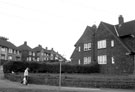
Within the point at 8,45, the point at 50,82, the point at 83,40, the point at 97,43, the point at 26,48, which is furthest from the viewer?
the point at 26,48

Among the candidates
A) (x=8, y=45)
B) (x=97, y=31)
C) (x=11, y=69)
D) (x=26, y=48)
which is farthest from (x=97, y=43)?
(x=26, y=48)

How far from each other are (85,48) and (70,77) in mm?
16680

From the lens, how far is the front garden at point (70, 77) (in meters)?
19.0

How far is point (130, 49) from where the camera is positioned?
101 ft

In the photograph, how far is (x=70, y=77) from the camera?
22359 millimetres

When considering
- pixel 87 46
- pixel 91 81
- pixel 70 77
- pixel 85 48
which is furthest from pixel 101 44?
pixel 91 81

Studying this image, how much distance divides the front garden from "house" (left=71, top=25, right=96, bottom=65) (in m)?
3.73

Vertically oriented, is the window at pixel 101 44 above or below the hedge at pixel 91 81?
above

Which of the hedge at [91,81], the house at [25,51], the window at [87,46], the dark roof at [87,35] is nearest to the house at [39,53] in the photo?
the house at [25,51]

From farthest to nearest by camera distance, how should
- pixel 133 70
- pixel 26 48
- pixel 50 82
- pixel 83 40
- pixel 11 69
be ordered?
1. pixel 26 48
2. pixel 83 40
3. pixel 133 70
4. pixel 11 69
5. pixel 50 82

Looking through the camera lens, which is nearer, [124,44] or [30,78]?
[30,78]

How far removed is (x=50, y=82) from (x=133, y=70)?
14.5 metres

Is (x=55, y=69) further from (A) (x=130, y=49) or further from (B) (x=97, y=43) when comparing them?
(A) (x=130, y=49)

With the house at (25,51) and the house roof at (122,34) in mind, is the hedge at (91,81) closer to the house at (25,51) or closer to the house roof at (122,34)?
the house roof at (122,34)
